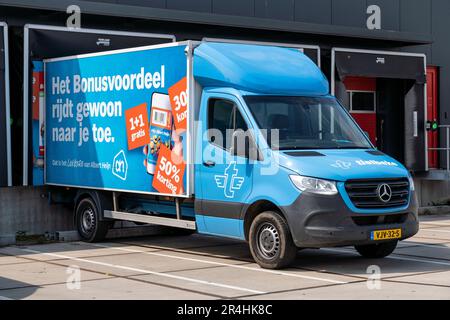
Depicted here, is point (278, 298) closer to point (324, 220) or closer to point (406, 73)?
point (324, 220)

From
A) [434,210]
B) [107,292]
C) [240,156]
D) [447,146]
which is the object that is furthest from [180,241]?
[447,146]

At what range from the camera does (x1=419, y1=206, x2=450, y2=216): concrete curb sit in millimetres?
20234

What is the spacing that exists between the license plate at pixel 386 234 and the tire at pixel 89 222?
5.37 metres

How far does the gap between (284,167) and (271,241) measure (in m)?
1.02

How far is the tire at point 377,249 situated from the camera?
40.6 feet

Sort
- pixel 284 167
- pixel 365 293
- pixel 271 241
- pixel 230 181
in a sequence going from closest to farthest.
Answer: pixel 365 293 < pixel 284 167 < pixel 271 241 < pixel 230 181

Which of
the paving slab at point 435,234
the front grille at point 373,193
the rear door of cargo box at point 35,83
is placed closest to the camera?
the front grille at point 373,193

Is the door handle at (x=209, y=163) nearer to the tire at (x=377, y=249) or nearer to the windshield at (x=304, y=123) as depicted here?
the windshield at (x=304, y=123)

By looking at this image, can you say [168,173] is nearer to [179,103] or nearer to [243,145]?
[179,103]

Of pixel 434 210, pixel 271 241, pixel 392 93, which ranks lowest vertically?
pixel 434 210

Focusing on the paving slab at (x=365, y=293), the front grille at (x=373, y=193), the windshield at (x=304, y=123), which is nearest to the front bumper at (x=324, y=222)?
the front grille at (x=373, y=193)

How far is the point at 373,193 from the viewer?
439 inches

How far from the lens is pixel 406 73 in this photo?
2186 centimetres

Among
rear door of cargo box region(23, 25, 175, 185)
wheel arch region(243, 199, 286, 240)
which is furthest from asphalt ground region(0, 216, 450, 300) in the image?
rear door of cargo box region(23, 25, 175, 185)
